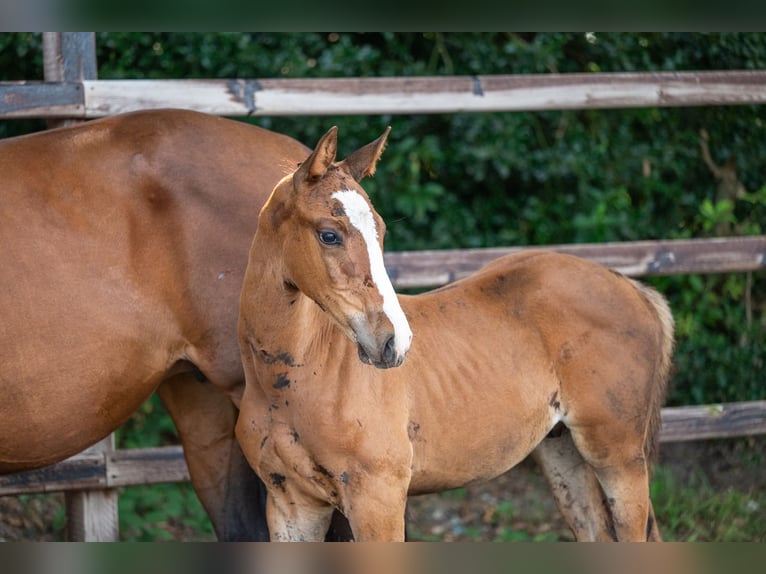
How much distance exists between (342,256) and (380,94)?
5.81 ft

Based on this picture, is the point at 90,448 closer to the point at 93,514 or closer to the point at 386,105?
the point at 93,514

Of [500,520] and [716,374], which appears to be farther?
[716,374]

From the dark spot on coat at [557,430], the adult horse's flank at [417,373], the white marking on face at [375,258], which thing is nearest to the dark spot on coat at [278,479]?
the adult horse's flank at [417,373]

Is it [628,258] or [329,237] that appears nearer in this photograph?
[329,237]

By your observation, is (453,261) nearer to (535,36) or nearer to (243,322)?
(243,322)

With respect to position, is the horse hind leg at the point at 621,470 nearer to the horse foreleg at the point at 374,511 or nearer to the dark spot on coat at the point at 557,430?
the dark spot on coat at the point at 557,430

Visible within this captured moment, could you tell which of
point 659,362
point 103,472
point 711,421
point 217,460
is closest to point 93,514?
point 103,472

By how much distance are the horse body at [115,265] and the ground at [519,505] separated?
5.90ft

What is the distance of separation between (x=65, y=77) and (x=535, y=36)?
3.02 meters

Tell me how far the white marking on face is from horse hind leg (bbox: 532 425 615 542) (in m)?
1.19

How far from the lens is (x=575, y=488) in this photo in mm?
3098

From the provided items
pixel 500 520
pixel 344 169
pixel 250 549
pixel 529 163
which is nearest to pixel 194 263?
pixel 344 169

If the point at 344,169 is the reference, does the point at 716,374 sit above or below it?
below

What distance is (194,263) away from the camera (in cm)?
276
